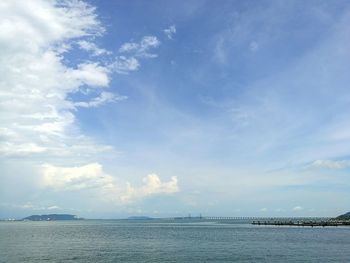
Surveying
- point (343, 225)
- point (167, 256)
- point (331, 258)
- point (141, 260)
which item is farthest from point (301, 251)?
point (343, 225)

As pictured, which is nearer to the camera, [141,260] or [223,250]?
[141,260]

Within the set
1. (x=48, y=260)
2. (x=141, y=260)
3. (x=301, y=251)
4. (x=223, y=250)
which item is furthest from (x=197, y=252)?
(x=48, y=260)

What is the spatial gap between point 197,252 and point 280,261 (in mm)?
17603

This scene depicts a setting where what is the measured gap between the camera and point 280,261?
201ft

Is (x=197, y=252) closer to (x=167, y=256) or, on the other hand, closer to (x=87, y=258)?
(x=167, y=256)

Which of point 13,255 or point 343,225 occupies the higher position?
point 343,225

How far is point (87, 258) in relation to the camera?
67.1 m

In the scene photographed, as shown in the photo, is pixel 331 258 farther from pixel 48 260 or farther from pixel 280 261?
pixel 48 260

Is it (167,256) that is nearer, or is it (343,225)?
(167,256)

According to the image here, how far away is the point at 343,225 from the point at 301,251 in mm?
135268

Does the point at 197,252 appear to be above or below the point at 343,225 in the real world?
below

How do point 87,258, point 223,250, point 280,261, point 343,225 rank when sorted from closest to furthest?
point 280,261 < point 87,258 < point 223,250 < point 343,225

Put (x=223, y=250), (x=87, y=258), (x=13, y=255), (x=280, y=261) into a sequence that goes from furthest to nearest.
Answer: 1. (x=223, y=250)
2. (x=13, y=255)
3. (x=87, y=258)
4. (x=280, y=261)

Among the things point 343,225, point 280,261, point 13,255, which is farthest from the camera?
point 343,225
